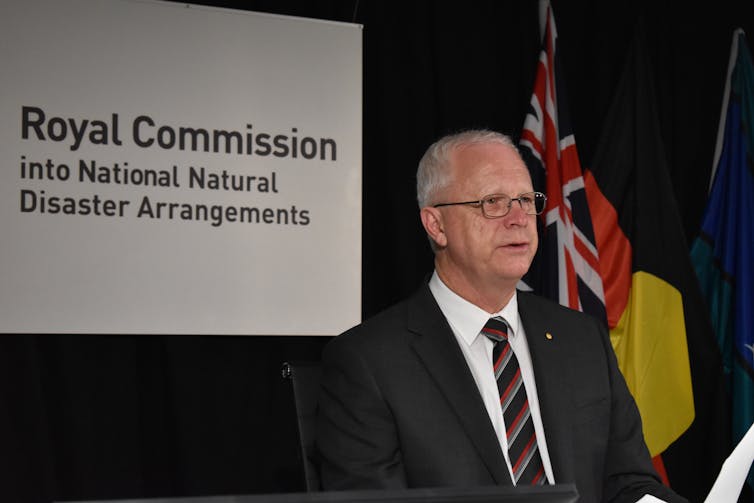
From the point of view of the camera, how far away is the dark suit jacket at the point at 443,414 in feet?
7.37

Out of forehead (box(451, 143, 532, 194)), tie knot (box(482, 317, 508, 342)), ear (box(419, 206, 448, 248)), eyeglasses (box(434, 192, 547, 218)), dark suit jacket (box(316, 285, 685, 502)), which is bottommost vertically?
dark suit jacket (box(316, 285, 685, 502))

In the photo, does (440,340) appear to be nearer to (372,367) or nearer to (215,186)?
(372,367)

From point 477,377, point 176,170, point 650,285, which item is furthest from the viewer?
point 650,285

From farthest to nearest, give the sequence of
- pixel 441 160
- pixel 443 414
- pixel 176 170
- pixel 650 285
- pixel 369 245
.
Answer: pixel 650 285, pixel 369 245, pixel 176 170, pixel 441 160, pixel 443 414

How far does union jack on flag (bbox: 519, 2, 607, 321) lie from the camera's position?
389cm

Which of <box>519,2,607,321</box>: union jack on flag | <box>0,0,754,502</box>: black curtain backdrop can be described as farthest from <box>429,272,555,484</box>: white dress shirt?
<box>519,2,607,321</box>: union jack on flag

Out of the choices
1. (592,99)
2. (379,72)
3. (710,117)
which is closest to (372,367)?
(379,72)

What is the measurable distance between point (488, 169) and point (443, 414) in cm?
66

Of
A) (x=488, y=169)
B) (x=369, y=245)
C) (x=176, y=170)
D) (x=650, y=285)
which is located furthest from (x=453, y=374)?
(x=650, y=285)

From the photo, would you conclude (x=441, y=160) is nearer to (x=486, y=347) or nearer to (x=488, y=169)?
(x=488, y=169)

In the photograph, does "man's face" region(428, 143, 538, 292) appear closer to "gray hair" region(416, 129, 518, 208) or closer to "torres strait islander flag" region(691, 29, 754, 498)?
"gray hair" region(416, 129, 518, 208)

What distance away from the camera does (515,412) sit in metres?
2.34

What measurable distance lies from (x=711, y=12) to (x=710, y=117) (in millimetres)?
538

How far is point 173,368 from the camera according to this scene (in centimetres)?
363
